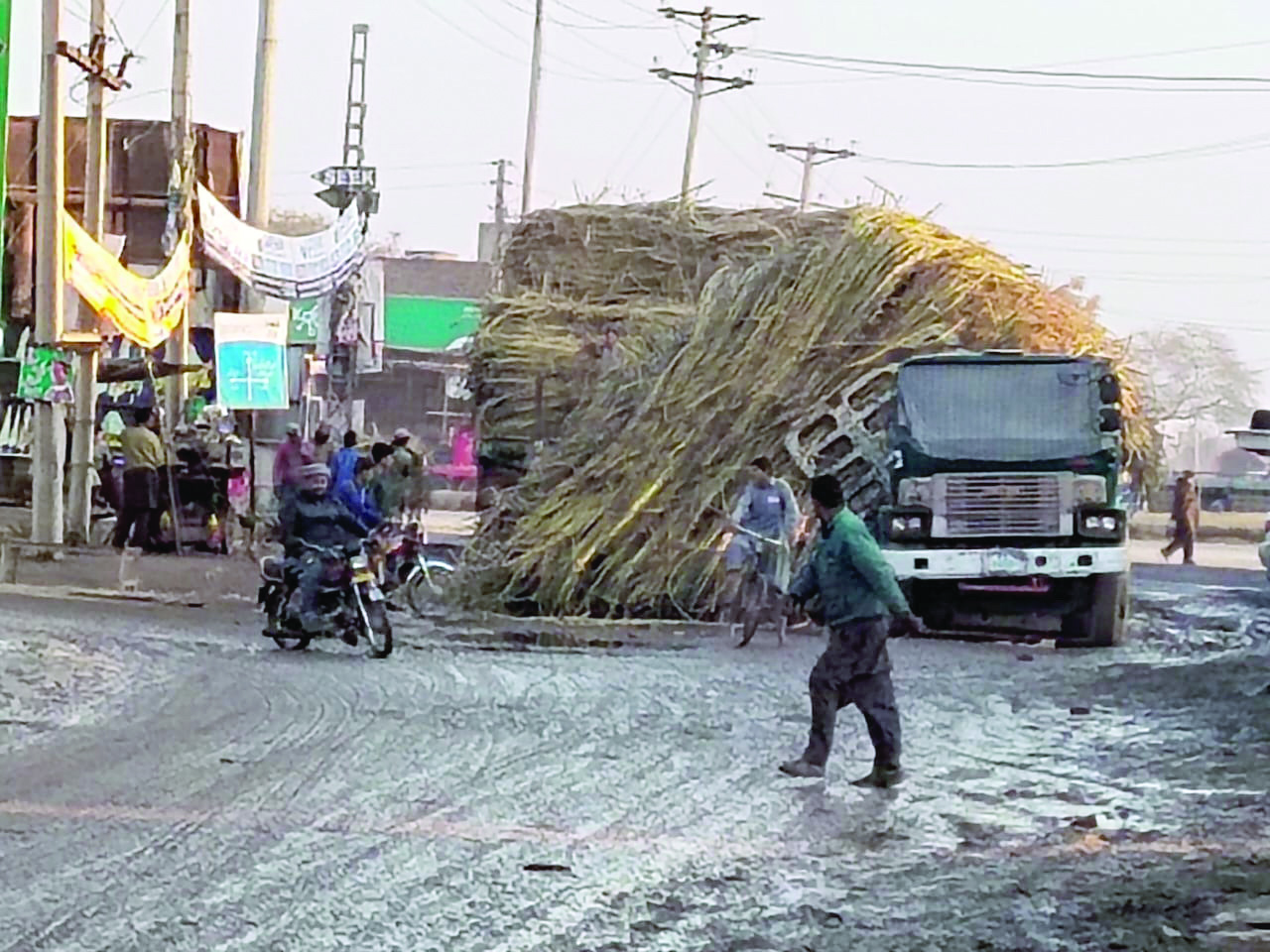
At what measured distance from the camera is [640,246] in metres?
26.7

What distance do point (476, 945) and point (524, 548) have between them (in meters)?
16.8

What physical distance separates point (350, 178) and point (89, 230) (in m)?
9.97

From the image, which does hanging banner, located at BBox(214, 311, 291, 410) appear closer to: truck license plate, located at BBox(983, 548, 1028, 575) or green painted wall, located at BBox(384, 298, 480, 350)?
truck license plate, located at BBox(983, 548, 1028, 575)

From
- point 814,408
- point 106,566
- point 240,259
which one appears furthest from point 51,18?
point 814,408

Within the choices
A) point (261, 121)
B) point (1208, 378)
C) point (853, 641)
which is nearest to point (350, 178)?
point (261, 121)

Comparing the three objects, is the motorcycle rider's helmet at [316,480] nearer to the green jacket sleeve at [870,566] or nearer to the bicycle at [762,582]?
the bicycle at [762,582]

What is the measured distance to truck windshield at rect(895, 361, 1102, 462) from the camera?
21141mm

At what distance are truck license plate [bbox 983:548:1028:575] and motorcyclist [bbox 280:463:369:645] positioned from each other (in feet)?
20.5

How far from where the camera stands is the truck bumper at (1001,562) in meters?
20.8

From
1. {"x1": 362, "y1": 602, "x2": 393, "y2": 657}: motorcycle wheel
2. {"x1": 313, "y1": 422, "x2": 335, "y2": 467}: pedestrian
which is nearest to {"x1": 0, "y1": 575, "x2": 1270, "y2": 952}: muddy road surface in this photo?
{"x1": 362, "y1": 602, "x2": 393, "y2": 657}: motorcycle wheel

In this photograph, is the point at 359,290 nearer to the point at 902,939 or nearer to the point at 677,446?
the point at 677,446

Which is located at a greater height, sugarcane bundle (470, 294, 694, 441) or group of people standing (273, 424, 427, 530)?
sugarcane bundle (470, 294, 694, 441)

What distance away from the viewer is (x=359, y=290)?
3966 cm

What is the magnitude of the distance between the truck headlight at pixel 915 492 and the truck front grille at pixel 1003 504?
0.17 m
